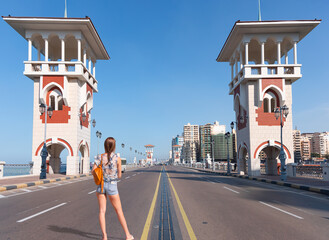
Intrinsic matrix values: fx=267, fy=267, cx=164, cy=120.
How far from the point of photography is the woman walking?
4770 mm

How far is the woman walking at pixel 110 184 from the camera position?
477 cm

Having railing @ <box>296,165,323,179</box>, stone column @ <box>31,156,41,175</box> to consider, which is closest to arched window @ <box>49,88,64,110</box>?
stone column @ <box>31,156,41,175</box>

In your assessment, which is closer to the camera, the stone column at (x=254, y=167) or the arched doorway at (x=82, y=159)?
the stone column at (x=254, y=167)

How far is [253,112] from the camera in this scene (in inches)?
1102

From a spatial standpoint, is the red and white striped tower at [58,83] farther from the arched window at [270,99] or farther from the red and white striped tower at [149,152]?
the red and white striped tower at [149,152]

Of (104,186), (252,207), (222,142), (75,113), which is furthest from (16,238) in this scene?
(222,142)

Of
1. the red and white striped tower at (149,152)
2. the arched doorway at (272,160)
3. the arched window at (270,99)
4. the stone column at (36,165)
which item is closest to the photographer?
the stone column at (36,165)

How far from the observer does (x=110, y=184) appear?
4797 millimetres

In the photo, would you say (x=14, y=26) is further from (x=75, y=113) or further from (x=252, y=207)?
(x=252, y=207)

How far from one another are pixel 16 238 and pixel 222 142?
166 m

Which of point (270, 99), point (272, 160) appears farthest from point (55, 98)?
point (272, 160)

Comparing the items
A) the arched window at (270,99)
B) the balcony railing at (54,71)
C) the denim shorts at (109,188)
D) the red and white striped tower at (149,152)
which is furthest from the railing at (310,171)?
the red and white striped tower at (149,152)

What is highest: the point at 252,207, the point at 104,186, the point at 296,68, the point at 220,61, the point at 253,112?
the point at 220,61

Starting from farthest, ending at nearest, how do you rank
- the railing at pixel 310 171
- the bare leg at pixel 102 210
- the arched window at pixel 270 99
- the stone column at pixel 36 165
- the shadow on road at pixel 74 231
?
the arched window at pixel 270 99
the stone column at pixel 36 165
the railing at pixel 310 171
the shadow on road at pixel 74 231
the bare leg at pixel 102 210
